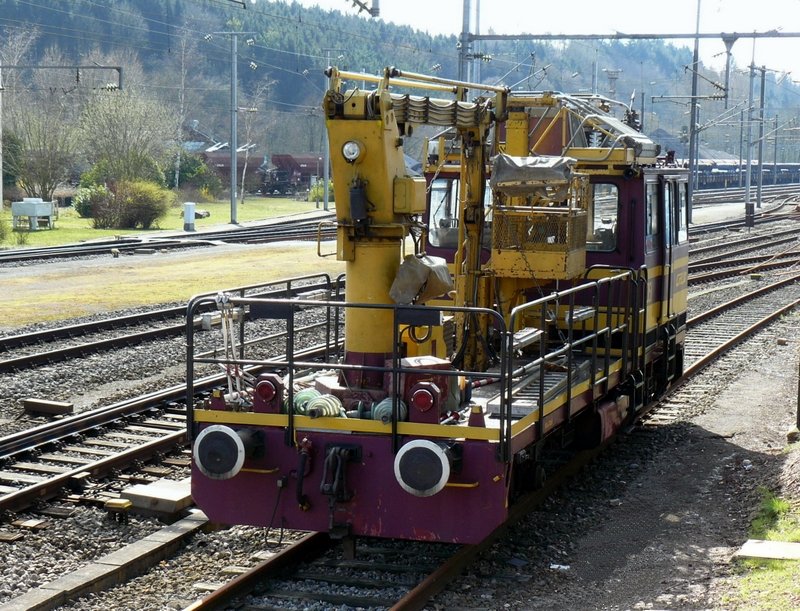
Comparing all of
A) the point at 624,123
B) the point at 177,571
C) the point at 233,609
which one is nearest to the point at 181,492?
the point at 177,571

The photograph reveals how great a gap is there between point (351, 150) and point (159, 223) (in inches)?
1634

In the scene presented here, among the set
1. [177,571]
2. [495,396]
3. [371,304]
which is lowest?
[177,571]

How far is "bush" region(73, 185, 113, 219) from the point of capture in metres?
45.0

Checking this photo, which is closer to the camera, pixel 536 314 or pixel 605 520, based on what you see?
pixel 605 520

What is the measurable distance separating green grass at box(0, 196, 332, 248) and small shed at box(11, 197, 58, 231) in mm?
418

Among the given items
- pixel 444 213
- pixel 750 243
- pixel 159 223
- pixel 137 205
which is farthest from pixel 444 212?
pixel 159 223

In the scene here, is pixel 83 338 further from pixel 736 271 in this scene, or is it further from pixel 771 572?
pixel 736 271

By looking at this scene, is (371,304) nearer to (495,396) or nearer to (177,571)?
(495,396)

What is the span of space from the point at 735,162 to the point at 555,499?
301ft

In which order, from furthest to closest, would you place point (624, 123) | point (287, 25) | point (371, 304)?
point (287, 25) < point (624, 123) < point (371, 304)

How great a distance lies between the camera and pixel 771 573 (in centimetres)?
758

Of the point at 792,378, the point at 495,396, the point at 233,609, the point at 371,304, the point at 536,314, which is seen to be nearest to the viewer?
the point at 233,609

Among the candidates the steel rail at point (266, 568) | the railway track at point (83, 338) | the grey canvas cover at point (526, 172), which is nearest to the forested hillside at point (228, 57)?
the railway track at point (83, 338)

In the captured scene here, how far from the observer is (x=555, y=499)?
9.68m
